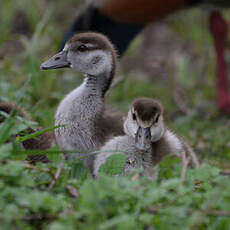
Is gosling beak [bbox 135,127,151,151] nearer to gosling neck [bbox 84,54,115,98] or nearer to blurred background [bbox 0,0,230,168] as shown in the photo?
gosling neck [bbox 84,54,115,98]

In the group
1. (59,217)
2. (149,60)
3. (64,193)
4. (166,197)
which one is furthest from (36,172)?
(149,60)

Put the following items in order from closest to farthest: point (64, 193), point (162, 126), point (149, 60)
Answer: point (64, 193), point (162, 126), point (149, 60)

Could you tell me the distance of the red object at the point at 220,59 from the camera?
5.10 m

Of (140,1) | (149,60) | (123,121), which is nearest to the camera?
(123,121)

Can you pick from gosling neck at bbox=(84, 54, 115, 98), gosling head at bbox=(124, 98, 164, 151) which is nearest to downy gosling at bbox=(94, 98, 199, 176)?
gosling head at bbox=(124, 98, 164, 151)

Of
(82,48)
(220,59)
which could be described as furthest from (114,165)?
(220,59)

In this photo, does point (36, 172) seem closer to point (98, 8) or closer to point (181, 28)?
point (98, 8)

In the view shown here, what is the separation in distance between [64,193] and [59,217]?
294 millimetres

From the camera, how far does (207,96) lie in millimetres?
5453

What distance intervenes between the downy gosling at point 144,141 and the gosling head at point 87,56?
396 mm

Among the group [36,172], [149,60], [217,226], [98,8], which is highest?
[98,8]

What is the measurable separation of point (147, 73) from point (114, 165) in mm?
4364

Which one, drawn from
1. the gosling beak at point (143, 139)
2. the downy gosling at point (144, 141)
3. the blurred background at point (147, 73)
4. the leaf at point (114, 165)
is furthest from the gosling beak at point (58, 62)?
the leaf at point (114, 165)

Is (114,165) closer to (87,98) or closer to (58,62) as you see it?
(87,98)
